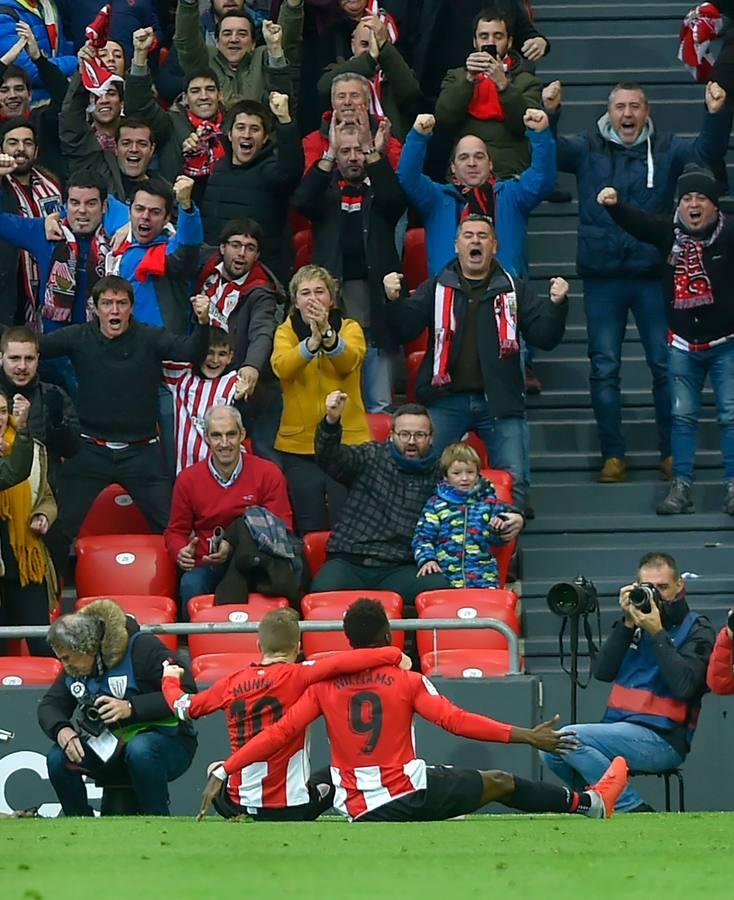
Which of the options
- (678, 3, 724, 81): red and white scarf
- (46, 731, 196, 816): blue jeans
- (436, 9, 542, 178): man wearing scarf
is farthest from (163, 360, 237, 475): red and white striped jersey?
(678, 3, 724, 81): red and white scarf

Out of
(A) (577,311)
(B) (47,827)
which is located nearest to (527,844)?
(B) (47,827)

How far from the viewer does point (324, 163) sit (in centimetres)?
1321

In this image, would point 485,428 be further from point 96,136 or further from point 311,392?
point 96,136

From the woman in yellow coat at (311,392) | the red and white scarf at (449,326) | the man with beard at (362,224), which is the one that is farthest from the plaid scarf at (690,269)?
the woman in yellow coat at (311,392)

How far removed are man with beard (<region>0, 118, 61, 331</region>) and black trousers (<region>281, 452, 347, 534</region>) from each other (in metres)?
1.97

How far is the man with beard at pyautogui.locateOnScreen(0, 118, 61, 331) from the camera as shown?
13.4 meters

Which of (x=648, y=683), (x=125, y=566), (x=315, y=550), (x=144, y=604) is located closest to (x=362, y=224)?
(x=315, y=550)

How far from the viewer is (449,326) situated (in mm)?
12719

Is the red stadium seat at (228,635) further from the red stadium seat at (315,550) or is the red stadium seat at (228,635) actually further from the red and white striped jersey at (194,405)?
the red and white striped jersey at (194,405)

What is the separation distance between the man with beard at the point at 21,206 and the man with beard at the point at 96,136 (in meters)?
0.45

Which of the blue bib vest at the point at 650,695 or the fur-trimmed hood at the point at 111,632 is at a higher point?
the fur-trimmed hood at the point at 111,632

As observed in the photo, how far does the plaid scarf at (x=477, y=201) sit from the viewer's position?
43.9 feet

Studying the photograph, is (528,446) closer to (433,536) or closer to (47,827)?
(433,536)

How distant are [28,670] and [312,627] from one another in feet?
5.08
